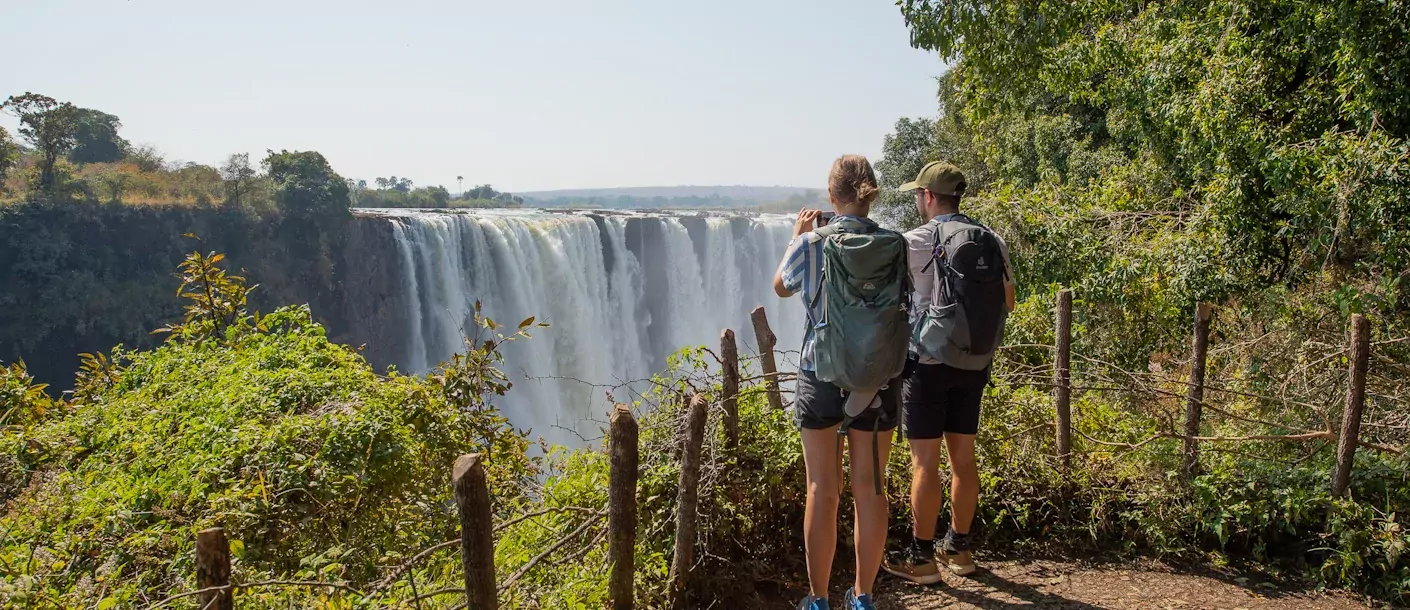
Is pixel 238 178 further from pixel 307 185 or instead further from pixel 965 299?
pixel 965 299

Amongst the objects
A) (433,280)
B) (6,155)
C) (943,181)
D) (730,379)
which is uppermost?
(6,155)

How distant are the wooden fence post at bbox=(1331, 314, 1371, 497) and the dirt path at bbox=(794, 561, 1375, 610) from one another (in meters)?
0.43

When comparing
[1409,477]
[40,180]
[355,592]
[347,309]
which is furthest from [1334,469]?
[40,180]

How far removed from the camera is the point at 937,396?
2.62 m

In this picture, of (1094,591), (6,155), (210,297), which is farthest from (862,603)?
(6,155)

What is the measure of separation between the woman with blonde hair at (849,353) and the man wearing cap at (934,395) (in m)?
0.30

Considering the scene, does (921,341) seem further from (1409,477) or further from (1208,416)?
(1208,416)

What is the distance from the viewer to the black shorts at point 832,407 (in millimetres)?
2303

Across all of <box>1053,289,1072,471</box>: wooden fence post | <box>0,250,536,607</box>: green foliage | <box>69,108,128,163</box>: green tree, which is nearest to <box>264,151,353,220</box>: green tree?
<box>69,108,128,163</box>: green tree

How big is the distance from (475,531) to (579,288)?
23.9m

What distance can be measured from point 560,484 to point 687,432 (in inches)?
31.4

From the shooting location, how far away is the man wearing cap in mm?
2619

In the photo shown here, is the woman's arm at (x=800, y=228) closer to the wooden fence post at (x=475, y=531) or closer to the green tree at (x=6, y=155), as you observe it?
the wooden fence post at (x=475, y=531)

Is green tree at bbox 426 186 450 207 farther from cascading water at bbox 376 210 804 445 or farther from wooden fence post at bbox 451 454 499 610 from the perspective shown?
wooden fence post at bbox 451 454 499 610
